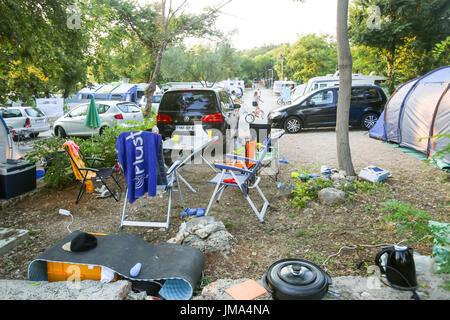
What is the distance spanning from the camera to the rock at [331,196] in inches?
191

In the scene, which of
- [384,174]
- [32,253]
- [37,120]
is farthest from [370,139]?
[37,120]

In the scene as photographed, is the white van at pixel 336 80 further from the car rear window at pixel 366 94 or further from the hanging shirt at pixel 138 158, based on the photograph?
the hanging shirt at pixel 138 158

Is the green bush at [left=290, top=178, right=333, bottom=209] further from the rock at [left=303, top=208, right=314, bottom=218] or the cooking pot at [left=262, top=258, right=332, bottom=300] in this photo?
the cooking pot at [left=262, top=258, right=332, bottom=300]

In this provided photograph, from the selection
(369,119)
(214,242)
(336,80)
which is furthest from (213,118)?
(336,80)

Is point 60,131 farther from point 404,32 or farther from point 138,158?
point 404,32

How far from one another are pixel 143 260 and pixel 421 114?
313 inches

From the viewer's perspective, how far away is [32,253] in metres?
3.94

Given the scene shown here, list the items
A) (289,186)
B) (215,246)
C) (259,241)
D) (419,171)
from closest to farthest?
1. (215,246)
2. (259,241)
3. (289,186)
4. (419,171)

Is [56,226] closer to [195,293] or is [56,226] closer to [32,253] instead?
[32,253]

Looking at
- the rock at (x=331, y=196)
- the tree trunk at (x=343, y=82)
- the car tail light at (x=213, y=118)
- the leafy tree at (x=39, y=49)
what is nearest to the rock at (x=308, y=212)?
the rock at (x=331, y=196)

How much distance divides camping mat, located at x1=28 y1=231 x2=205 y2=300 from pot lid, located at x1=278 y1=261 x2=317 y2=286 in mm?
820

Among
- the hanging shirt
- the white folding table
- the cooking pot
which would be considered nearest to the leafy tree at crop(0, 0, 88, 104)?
the hanging shirt

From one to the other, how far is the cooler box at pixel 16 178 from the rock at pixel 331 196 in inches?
202

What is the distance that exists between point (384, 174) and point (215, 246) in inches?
148
